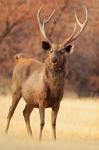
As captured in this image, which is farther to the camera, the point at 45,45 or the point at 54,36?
the point at 54,36

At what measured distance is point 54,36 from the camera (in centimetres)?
3622

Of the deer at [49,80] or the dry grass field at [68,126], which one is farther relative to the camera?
the deer at [49,80]

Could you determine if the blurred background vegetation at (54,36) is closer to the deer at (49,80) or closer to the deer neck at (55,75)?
the deer at (49,80)

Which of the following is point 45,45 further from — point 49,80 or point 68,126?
point 68,126

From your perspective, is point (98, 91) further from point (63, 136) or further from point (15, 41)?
point (63, 136)

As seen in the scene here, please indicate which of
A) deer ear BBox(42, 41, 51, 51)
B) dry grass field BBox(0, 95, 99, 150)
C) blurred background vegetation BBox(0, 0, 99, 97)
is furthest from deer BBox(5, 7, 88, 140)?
blurred background vegetation BBox(0, 0, 99, 97)

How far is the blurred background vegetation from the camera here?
3622 centimetres

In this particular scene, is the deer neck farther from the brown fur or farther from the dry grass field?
the dry grass field

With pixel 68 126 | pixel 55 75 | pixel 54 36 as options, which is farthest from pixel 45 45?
pixel 54 36

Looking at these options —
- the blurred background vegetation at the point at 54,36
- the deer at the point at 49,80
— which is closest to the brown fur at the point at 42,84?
the deer at the point at 49,80

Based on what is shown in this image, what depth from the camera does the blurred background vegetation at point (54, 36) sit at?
36219 millimetres

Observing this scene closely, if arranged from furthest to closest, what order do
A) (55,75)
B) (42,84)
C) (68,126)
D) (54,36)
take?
1. (54,36)
2. (68,126)
3. (42,84)
4. (55,75)

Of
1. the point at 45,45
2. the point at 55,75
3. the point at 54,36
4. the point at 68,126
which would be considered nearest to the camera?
the point at 55,75

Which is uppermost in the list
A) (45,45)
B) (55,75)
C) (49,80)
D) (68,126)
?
(45,45)
